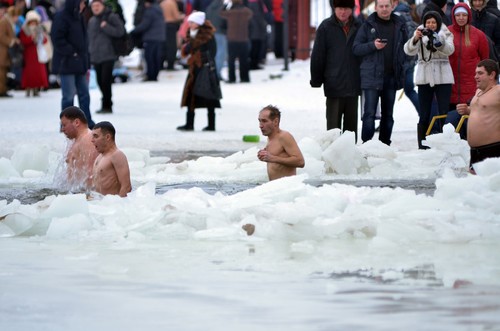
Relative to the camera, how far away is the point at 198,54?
18938mm

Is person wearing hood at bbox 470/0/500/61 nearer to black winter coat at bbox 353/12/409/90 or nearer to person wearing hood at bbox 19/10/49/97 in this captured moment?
black winter coat at bbox 353/12/409/90

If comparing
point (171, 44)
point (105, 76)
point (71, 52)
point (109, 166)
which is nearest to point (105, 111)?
point (105, 76)

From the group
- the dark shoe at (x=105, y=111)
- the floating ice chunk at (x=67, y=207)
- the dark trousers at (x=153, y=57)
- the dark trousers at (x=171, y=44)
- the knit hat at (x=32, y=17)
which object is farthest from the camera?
the dark trousers at (x=171, y=44)

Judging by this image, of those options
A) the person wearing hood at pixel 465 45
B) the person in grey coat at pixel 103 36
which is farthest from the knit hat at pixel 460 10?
the person in grey coat at pixel 103 36

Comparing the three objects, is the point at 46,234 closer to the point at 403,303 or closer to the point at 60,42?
the point at 403,303

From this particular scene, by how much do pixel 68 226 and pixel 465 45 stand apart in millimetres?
6215

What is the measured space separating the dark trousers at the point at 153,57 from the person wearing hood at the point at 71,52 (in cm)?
1141

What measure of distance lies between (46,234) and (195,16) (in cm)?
918

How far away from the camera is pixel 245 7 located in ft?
97.9

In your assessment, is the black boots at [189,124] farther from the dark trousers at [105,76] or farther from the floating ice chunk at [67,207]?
the floating ice chunk at [67,207]

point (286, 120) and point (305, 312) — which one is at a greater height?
point (305, 312)

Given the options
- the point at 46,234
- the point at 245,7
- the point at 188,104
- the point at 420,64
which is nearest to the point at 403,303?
the point at 46,234

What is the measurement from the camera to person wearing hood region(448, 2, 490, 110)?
1477 cm

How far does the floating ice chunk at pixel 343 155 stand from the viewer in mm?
13492
